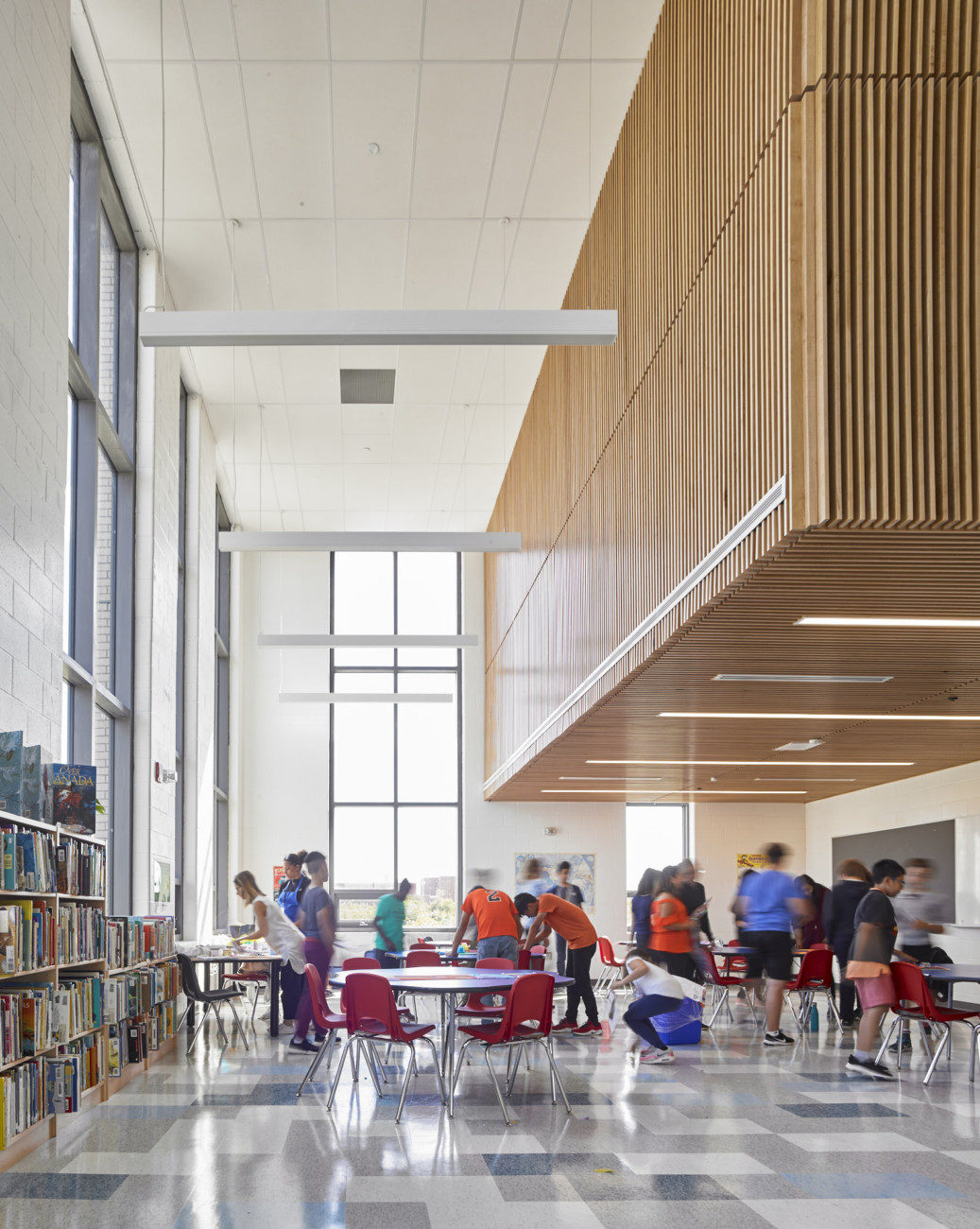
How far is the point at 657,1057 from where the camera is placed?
852 centimetres

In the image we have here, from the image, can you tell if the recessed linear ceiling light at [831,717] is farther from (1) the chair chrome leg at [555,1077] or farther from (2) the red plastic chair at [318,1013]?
(2) the red plastic chair at [318,1013]

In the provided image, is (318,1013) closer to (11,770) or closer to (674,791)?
(11,770)

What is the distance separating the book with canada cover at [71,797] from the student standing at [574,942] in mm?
3521

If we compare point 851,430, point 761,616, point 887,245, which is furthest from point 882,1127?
point 887,245

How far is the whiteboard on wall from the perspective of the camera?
12.6 m

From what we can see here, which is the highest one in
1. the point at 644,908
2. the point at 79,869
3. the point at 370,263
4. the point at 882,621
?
the point at 370,263

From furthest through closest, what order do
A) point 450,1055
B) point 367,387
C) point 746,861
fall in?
point 746,861 → point 367,387 → point 450,1055

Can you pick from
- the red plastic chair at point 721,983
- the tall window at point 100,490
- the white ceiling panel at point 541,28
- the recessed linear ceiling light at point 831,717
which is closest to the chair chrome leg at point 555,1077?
the recessed linear ceiling light at point 831,717

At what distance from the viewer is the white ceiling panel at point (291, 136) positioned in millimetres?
8078

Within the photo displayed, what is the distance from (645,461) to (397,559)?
1217 centimetres

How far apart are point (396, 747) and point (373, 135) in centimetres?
1125

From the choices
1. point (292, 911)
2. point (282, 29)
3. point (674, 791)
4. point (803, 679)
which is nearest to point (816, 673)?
point (803, 679)

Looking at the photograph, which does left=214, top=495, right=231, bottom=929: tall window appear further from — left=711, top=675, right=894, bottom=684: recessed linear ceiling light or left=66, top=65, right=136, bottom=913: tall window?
left=711, top=675, right=894, bottom=684: recessed linear ceiling light

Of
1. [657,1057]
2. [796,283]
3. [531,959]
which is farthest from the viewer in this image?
[531,959]
